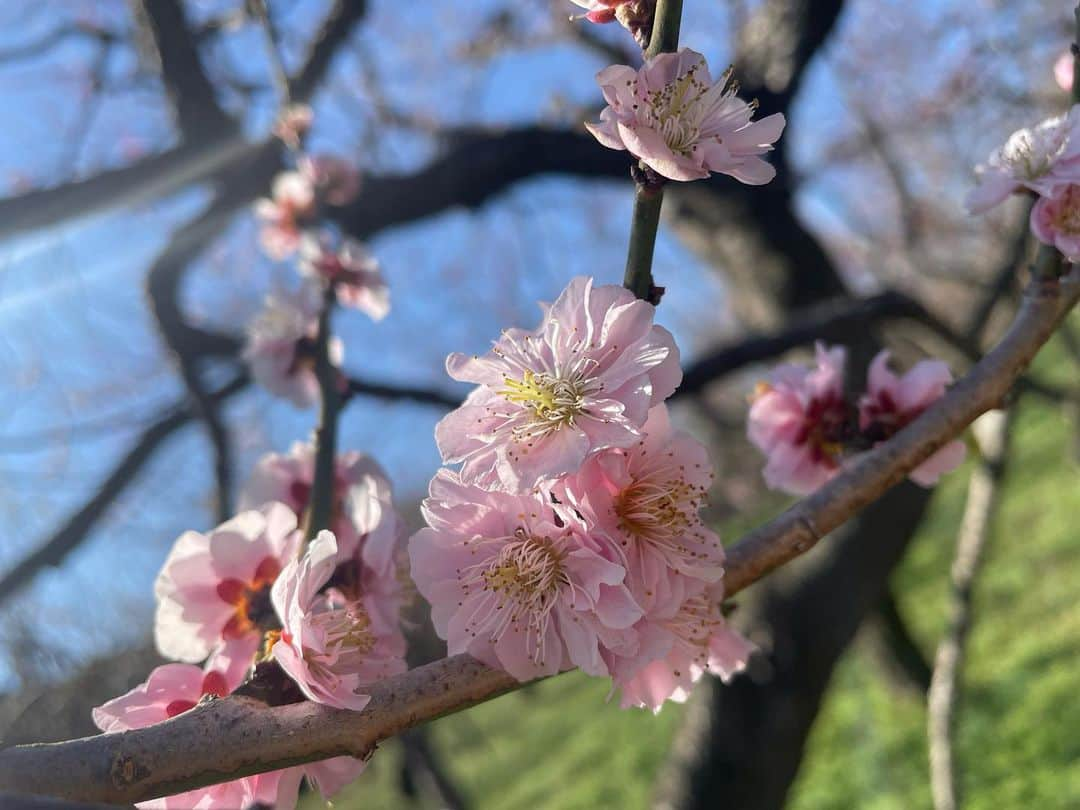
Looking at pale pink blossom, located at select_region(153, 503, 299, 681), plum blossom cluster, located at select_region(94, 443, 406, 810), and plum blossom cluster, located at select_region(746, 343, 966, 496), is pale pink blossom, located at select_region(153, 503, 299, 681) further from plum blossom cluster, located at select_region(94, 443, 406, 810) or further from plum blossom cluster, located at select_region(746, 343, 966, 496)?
plum blossom cluster, located at select_region(746, 343, 966, 496)

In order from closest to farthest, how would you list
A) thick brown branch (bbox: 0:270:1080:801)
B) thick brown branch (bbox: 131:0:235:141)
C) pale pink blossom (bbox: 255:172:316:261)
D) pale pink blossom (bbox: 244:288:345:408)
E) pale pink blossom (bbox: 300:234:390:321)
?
thick brown branch (bbox: 0:270:1080:801) < pale pink blossom (bbox: 244:288:345:408) < pale pink blossom (bbox: 300:234:390:321) < pale pink blossom (bbox: 255:172:316:261) < thick brown branch (bbox: 131:0:235:141)

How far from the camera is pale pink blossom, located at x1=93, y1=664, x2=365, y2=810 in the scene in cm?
64

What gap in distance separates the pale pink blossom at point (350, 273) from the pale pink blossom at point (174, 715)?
1331 millimetres

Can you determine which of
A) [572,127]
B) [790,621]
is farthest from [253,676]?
[572,127]

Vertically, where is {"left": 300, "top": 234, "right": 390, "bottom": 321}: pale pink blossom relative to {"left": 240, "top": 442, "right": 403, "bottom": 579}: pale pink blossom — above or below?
below

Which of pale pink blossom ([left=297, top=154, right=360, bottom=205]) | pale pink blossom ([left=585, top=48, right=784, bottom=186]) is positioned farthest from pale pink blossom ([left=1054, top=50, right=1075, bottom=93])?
pale pink blossom ([left=297, top=154, right=360, bottom=205])

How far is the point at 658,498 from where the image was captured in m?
0.65

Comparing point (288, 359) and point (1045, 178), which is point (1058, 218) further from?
point (288, 359)

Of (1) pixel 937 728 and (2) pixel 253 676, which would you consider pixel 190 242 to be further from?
(1) pixel 937 728

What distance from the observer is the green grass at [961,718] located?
336 cm

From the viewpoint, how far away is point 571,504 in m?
0.60

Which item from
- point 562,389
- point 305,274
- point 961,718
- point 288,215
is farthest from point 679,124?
point 961,718

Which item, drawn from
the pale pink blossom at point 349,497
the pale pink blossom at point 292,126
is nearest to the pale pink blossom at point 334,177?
the pale pink blossom at point 292,126

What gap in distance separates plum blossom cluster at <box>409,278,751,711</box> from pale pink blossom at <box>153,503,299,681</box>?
0.30 meters
